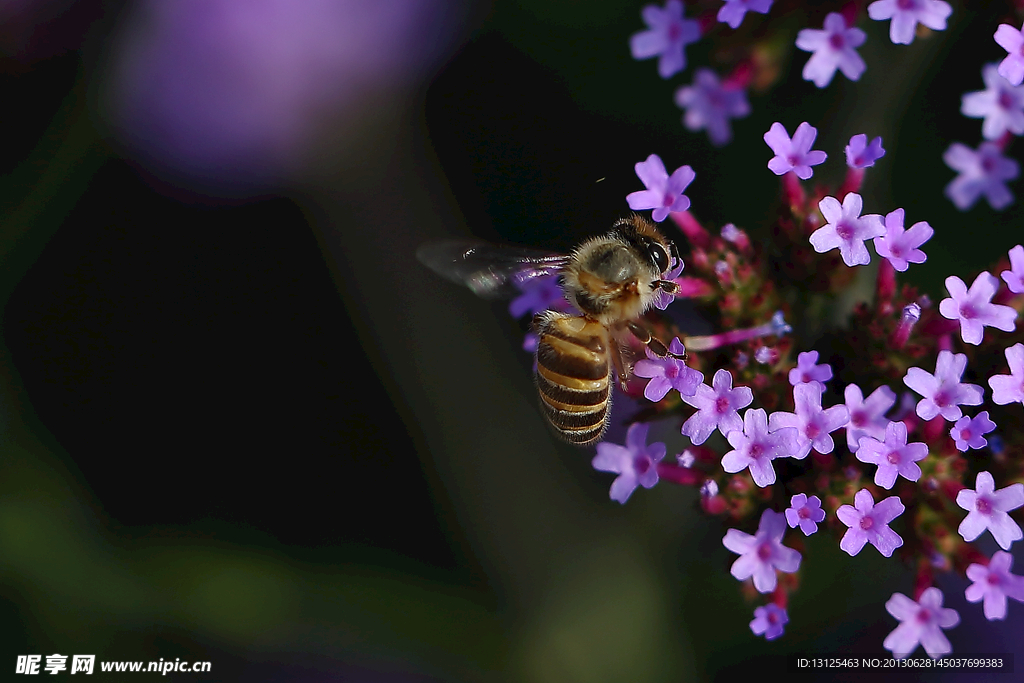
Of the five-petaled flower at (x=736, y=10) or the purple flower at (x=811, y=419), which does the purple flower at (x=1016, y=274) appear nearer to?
the purple flower at (x=811, y=419)

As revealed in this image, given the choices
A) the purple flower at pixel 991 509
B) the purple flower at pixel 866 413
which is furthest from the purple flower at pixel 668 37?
the purple flower at pixel 991 509

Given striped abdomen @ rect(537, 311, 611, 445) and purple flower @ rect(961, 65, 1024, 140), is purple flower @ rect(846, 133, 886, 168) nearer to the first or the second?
purple flower @ rect(961, 65, 1024, 140)

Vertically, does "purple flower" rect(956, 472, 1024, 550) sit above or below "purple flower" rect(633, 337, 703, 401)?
below

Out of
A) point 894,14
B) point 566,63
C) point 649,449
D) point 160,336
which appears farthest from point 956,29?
point 160,336

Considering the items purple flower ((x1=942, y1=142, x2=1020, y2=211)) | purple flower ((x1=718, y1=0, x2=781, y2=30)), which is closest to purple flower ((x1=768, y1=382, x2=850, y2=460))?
purple flower ((x1=718, y1=0, x2=781, y2=30))

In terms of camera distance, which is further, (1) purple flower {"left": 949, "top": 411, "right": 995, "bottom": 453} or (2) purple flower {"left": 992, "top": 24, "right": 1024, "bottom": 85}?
(2) purple flower {"left": 992, "top": 24, "right": 1024, "bottom": 85}

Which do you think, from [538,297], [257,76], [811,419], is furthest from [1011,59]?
[257,76]

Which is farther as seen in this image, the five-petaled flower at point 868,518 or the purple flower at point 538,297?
the purple flower at point 538,297

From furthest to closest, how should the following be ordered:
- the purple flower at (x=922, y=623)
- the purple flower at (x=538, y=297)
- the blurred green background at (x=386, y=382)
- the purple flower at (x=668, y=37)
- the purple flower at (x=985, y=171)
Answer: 1. the blurred green background at (x=386, y=382)
2. the purple flower at (x=985, y=171)
3. the purple flower at (x=668, y=37)
4. the purple flower at (x=538, y=297)
5. the purple flower at (x=922, y=623)
